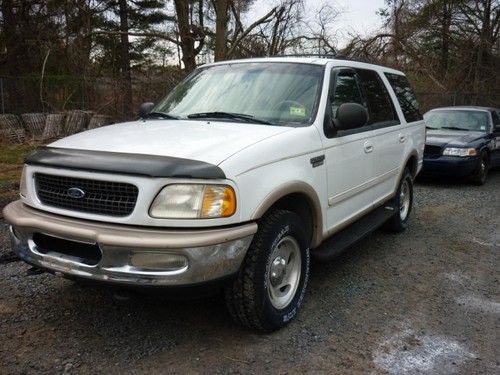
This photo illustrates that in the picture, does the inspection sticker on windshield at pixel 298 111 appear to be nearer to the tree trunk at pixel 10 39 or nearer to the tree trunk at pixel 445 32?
the tree trunk at pixel 10 39

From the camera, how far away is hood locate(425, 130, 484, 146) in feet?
31.6

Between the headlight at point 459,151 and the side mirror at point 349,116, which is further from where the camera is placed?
the headlight at point 459,151

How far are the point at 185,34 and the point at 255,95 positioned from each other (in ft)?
43.9

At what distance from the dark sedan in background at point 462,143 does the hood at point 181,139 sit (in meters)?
6.79

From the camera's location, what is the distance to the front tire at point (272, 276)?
3139mm

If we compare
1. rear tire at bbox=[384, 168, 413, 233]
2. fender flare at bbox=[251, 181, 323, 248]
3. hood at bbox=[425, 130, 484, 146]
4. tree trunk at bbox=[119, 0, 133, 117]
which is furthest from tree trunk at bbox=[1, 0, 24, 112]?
fender flare at bbox=[251, 181, 323, 248]

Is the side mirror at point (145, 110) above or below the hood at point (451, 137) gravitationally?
above

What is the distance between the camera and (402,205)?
20.7 ft

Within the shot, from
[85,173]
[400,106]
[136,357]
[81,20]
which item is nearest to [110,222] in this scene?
[85,173]

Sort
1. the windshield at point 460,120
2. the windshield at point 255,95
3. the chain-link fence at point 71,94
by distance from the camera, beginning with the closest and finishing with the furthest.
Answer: the windshield at point 255,95 < the windshield at point 460,120 < the chain-link fence at point 71,94

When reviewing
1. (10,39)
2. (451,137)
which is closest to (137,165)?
(451,137)

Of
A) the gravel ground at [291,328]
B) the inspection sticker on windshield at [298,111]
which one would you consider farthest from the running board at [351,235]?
the inspection sticker on windshield at [298,111]

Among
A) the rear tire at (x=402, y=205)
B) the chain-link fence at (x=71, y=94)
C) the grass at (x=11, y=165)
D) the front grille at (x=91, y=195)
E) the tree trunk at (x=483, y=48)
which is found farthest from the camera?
the tree trunk at (x=483, y=48)

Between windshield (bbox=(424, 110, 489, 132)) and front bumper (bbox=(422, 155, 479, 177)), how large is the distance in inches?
54.4
